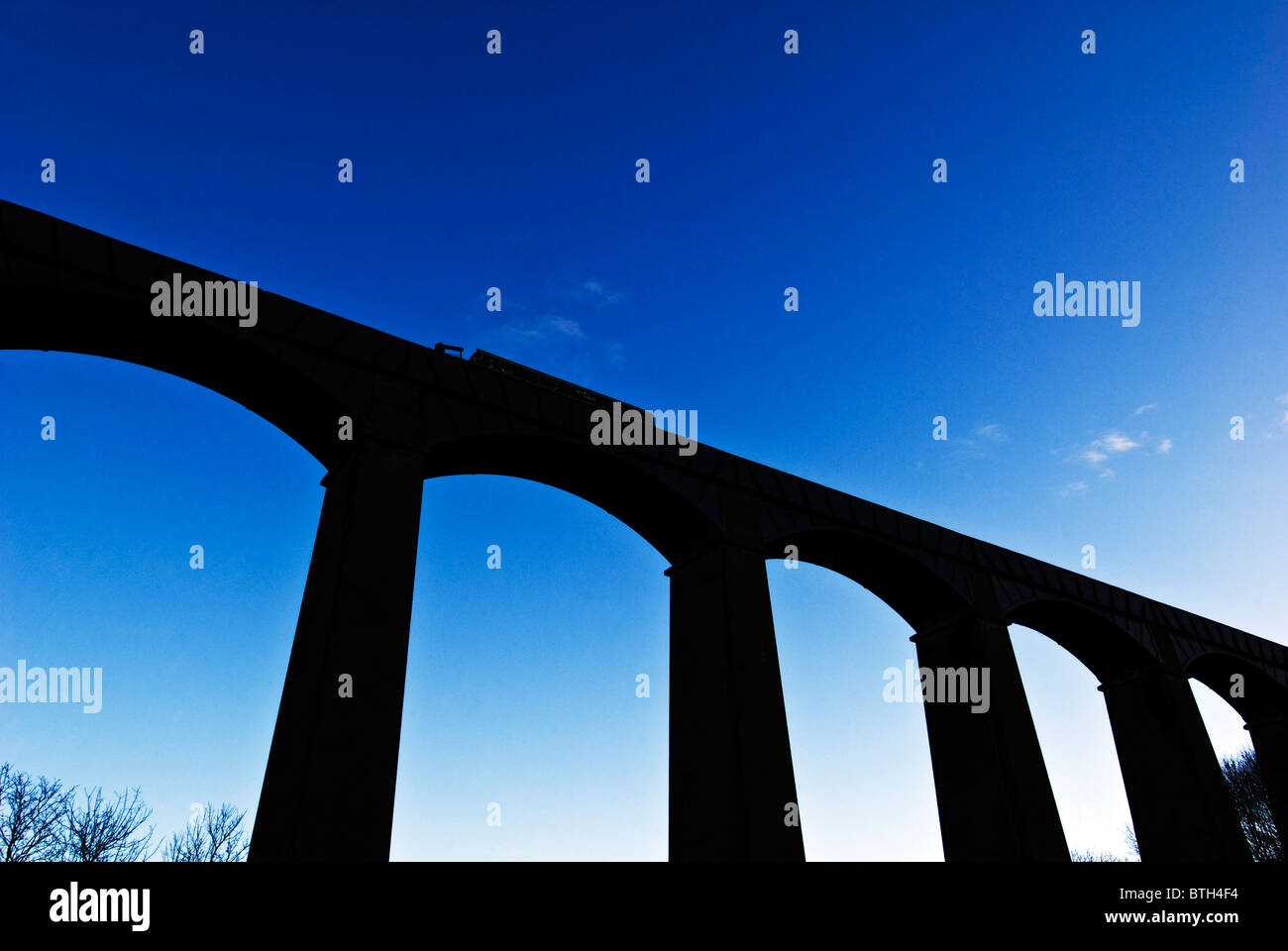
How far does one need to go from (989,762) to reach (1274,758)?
1859cm

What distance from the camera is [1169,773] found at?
85.8ft

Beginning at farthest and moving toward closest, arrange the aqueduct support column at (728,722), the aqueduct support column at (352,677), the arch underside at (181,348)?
the aqueduct support column at (728,722) < the arch underside at (181,348) < the aqueduct support column at (352,677)

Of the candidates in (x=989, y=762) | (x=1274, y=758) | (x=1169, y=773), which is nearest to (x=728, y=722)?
(x=989, y=762)

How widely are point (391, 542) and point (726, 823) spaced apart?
8.55 metres

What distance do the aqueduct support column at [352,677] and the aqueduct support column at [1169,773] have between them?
79.9 feet

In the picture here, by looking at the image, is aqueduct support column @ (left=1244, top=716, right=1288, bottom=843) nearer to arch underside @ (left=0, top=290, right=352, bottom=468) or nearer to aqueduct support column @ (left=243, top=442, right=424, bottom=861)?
aqueduct support column @ (left=243, top=442, right=424, bottom=861)

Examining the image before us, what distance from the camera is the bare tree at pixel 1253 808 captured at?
43.1 metres

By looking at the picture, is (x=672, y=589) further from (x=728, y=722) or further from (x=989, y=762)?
(x=989, y=762)

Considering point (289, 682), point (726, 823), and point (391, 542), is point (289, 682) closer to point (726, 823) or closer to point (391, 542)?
point (391, 542)

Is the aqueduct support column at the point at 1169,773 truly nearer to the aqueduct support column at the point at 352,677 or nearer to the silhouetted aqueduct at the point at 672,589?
the silhouetted aqueduct at the point at 672,589

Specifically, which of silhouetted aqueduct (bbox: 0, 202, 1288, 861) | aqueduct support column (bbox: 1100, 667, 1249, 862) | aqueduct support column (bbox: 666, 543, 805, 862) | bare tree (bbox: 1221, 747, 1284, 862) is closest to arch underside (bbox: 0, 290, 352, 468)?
silhouetted aqueduct (bbox: 0, 202, 1288, 861)

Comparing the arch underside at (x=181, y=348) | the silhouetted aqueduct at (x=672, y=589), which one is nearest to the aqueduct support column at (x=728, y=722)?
the silhouetted aqueduct at (x=672, y=589)
